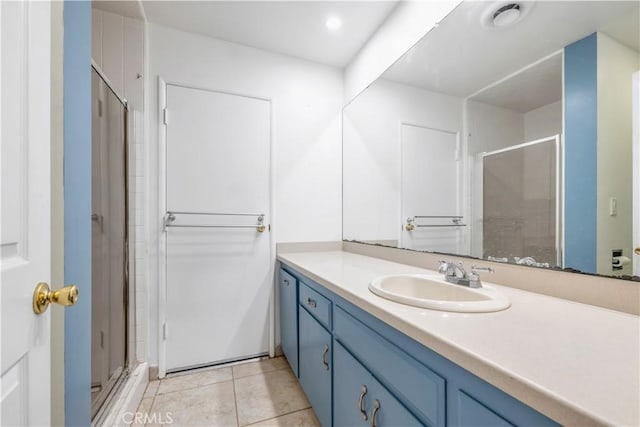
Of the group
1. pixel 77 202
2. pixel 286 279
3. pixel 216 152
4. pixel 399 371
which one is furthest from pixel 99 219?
pixel 399 371

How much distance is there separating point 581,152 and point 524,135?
204mm

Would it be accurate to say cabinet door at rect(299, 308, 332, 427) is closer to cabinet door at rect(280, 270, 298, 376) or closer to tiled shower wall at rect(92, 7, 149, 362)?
cabinet door at rect(280, 270, 298, 376)

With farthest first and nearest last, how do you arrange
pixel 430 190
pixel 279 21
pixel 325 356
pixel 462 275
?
1. pixel 279 21
2. pixel 430 190
3. pixel 325 356
4. pixel 462 275

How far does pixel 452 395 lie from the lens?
0.57 m

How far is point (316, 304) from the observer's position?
1.30 m

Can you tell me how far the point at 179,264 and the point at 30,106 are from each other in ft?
4.64

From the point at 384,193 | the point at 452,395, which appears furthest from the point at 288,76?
the point at 452,395

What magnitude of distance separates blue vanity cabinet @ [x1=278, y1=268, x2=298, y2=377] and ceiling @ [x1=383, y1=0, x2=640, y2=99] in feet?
4.70

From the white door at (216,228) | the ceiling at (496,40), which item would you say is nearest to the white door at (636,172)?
the ceiling at (496,40)

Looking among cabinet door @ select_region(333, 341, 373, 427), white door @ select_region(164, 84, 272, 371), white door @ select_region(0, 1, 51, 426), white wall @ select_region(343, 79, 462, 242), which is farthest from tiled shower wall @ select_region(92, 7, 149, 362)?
white wall @ select_region(343, 79, 462, 242)

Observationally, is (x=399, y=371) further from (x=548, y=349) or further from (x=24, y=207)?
(x=24, y=207)

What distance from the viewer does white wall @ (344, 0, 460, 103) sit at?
1365 millimetres

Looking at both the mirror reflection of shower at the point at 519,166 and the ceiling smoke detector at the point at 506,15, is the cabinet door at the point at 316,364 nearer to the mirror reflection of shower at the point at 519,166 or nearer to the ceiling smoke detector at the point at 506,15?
the mirror reflection of shower at the point at 519,166

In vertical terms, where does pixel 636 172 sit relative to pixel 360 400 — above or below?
above
